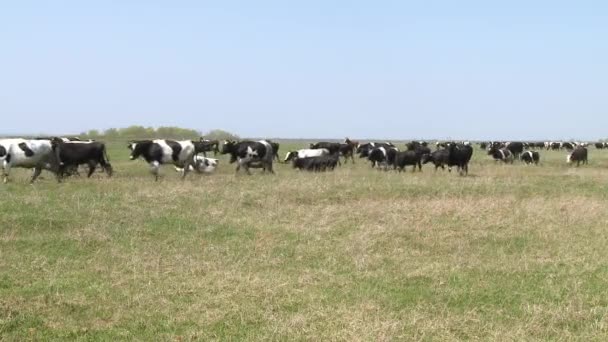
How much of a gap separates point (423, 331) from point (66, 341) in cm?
439

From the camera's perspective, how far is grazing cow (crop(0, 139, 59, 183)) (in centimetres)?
2202

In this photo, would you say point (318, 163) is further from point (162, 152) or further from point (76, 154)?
point (76, 154)

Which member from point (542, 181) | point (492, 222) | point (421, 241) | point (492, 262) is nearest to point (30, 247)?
point (421, 241)

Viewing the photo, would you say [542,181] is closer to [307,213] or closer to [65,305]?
[307,213]

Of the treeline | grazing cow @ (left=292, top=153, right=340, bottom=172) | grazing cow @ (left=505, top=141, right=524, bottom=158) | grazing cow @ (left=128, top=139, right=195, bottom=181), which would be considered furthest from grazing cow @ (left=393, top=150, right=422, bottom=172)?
the treeline

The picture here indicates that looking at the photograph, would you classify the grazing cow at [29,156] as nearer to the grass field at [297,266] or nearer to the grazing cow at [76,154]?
the grazing cow at [76,154]

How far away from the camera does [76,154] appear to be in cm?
2409

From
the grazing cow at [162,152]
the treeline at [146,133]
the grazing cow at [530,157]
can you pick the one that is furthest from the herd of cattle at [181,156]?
the treeline at [146,133]

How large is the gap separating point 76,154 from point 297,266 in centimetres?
1642

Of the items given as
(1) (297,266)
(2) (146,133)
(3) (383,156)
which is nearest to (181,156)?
(3) (383,156)

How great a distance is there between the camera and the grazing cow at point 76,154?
77.2 feet

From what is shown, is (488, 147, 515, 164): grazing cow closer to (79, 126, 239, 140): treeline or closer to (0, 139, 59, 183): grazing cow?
(0, 139, 59, 183): grazing cow

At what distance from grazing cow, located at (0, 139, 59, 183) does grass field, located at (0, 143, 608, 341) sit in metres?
3.64

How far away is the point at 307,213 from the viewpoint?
1564cm
